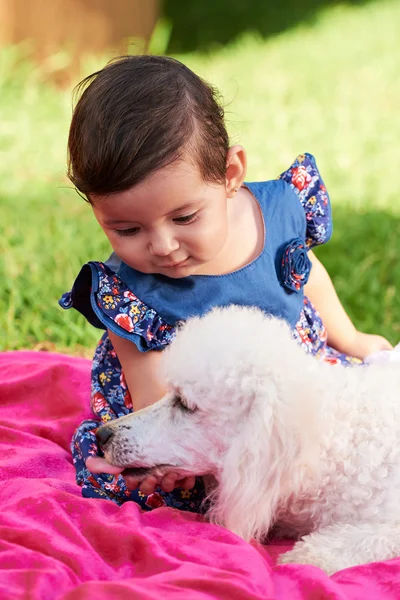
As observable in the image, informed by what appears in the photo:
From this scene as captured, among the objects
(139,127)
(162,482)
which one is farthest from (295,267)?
(162,482)

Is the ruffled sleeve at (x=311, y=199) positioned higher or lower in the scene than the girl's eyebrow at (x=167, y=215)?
higher

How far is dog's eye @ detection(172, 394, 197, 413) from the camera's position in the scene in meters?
2.19

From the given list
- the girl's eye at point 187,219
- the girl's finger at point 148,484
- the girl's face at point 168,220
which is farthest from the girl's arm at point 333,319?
the girl's finger at point 148,484

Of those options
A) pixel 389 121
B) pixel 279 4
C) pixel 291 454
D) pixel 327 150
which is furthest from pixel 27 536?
pixel 279 4

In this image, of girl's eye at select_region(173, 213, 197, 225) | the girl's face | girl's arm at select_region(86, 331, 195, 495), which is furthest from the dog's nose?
girl's eye at select_region(173, 213, 197, 225)

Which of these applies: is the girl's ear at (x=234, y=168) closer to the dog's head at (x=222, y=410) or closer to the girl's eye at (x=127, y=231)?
the girl's eye at (x=127, y=231)

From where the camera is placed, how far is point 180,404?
2211mm

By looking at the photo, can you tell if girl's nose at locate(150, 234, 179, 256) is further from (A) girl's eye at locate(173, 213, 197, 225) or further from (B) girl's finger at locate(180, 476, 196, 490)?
(B) girl's finger at locate(180, 476, 196, 490)

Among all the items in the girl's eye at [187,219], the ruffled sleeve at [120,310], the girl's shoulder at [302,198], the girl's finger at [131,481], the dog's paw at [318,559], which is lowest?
the dog's paw at [318,559]

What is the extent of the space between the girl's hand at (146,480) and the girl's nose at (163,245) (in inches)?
22.8

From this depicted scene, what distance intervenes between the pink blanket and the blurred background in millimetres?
1411

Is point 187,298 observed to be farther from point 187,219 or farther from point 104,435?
point 104,435

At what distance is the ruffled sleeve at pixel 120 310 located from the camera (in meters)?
2.54

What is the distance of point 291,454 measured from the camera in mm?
2000
